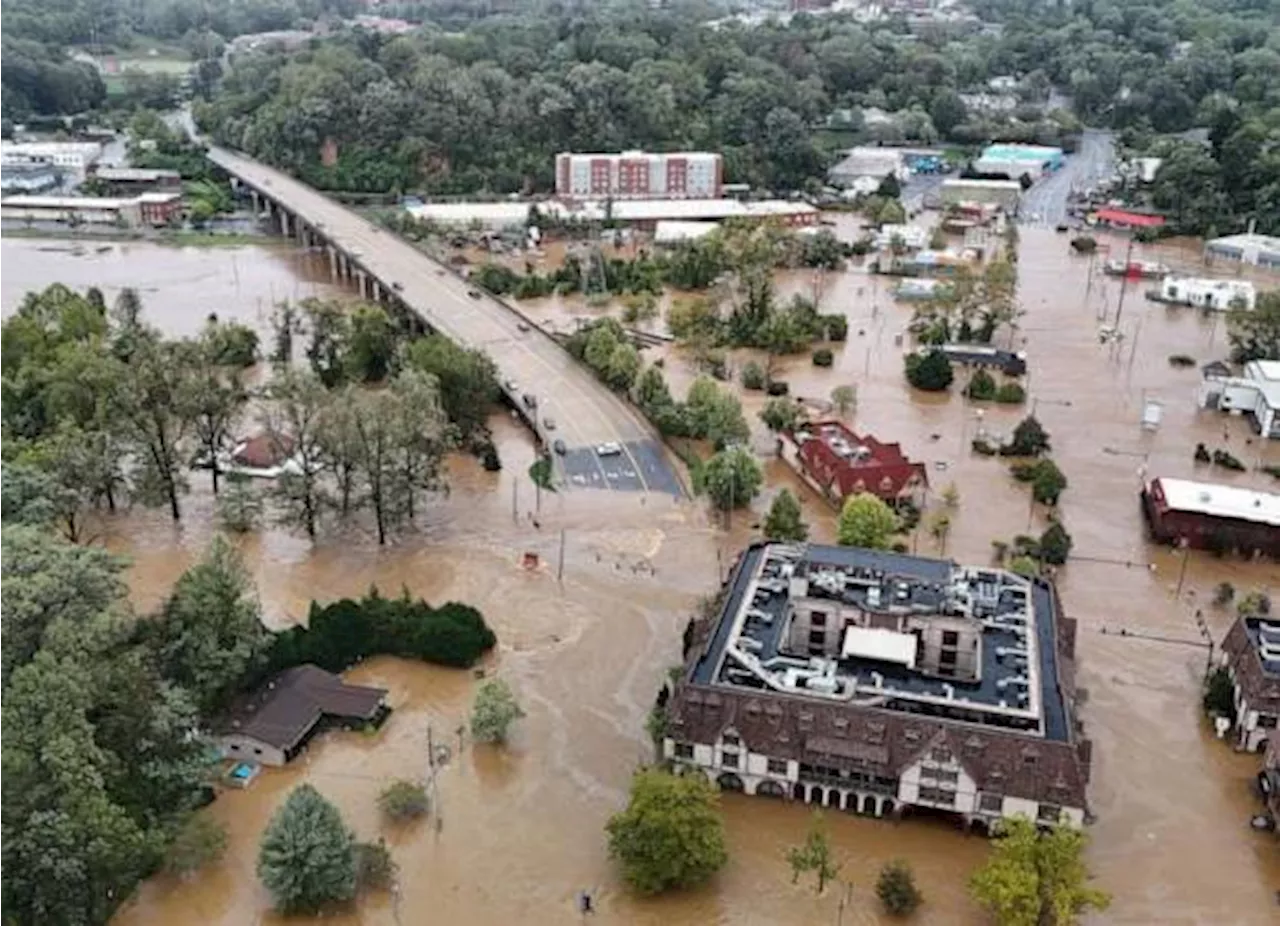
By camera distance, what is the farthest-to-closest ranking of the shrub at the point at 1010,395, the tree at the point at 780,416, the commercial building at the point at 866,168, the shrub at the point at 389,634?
1. the commercial building at the point at 866,168
2. the shrub at the point at 1010,395
3. the tree at the point at 780,416
4. the shrub at the point at 389,634

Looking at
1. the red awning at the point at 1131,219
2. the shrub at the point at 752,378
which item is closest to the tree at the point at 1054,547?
the shrub at the point at 752,378

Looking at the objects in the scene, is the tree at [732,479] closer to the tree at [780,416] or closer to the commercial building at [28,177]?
the tree at [780,416]

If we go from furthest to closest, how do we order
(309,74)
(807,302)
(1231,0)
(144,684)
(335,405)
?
(1231,0) → (309,74) → (807,302) → (335,405) → (144,684)

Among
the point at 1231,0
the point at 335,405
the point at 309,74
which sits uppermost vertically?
the point at 1231,0

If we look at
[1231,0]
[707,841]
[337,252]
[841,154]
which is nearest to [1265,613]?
[707,841]

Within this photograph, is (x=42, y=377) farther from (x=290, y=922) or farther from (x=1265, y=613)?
(x=1265, y=613)

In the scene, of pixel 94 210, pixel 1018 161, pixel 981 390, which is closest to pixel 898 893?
pixel 981 390

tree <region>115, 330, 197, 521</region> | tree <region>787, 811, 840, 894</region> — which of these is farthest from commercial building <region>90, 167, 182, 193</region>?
tree <region>787, 811, 840, 894</region>
